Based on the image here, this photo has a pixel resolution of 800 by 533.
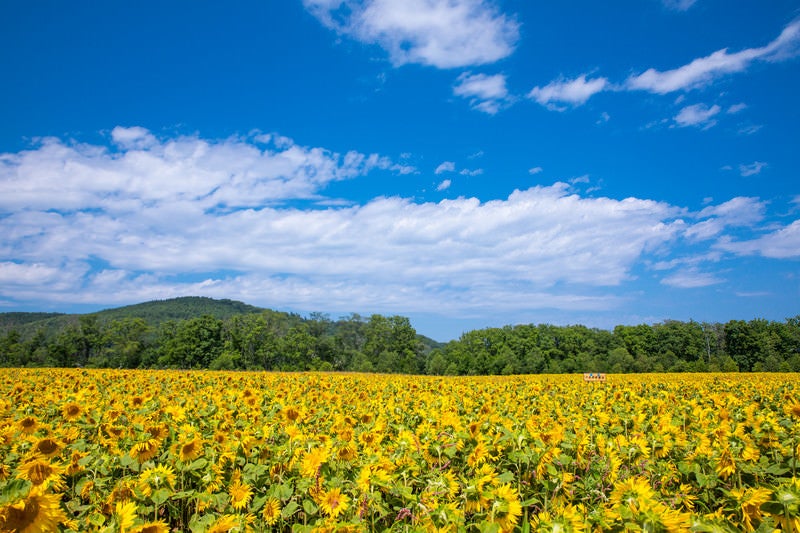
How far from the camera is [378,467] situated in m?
3.33

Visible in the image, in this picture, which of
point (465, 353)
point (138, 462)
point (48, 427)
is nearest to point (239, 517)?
point (138, 462)

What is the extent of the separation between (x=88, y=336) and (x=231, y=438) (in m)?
104

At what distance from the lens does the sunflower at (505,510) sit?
213 centimetres

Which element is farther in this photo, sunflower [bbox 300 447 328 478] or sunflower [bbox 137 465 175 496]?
sunflower [bbox 300 447 328 478]

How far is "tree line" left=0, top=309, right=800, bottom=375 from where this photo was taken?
83.2 metres

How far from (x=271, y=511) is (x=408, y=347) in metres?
105

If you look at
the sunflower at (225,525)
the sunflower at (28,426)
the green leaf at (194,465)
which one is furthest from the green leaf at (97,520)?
the sunflower at (28,426)

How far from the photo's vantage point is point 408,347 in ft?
350

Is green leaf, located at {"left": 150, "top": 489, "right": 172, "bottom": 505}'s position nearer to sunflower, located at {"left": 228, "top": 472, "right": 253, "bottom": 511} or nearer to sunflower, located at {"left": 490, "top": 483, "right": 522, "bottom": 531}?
sunflower, located at {"left": 228, "top": 472, "right": 253, "bottom": 511}

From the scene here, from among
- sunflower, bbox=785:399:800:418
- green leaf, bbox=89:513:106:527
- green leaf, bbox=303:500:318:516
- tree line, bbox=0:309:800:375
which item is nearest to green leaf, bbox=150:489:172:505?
green leaf, bbox=89:513:106:527

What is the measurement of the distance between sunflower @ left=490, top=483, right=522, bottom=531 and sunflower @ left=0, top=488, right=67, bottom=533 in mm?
2107

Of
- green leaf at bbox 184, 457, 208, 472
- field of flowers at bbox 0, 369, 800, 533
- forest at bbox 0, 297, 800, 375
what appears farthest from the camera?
forest at bbox 0, 297, 800, 375

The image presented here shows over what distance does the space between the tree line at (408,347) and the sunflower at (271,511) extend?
258 ft

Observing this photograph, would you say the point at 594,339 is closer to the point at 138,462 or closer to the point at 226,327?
the point at 226,327
